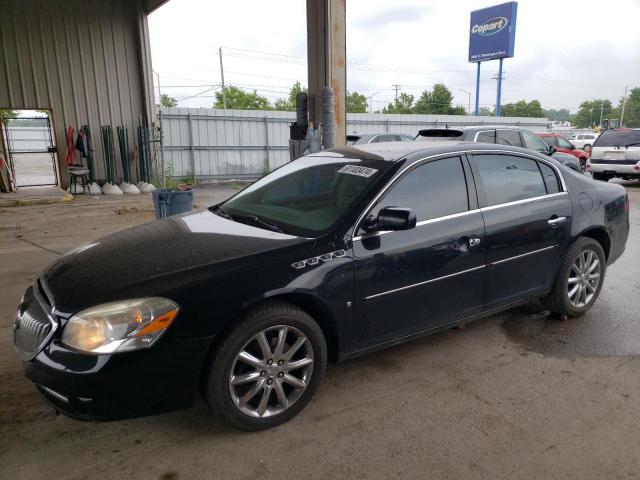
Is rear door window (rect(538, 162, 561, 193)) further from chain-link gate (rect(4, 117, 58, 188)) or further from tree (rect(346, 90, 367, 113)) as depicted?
tree (rect(346, 90, 367, 113))

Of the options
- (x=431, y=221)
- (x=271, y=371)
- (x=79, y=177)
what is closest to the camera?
(x=271, y=371)

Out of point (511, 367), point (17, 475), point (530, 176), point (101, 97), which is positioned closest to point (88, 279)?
point (17, 475)

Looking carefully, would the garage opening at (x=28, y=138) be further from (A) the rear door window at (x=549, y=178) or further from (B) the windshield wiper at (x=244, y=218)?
(A) the rear door window at (x=549, y=178)

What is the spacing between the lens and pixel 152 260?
8.87 ft

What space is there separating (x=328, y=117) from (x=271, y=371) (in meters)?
5.19

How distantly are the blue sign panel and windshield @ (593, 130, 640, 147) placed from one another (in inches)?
1014

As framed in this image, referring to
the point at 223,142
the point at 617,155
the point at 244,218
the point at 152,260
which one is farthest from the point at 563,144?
the point at 152,260

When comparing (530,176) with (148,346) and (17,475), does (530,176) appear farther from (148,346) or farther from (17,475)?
(17,475)

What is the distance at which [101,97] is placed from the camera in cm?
1462

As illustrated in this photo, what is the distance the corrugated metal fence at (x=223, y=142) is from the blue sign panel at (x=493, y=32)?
1028 inches

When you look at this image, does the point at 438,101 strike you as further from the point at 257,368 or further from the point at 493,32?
the point at 257,368

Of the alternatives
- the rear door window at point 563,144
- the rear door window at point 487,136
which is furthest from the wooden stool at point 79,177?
the rear door window at point 563,144

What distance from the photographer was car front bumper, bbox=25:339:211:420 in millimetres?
2266

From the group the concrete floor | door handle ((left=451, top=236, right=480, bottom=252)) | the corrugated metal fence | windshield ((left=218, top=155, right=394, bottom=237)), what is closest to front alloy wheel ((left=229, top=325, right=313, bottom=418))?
the concrete floor
